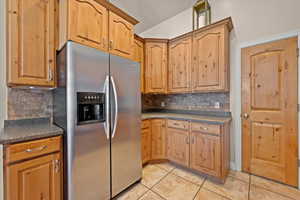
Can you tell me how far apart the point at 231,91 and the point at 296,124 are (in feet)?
3.04

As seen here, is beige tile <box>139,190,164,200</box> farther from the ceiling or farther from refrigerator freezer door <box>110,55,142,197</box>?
the ceiling

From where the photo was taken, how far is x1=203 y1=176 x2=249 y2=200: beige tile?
185 centimetres

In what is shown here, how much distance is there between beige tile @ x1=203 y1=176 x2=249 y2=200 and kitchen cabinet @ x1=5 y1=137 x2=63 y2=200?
6.16 feet

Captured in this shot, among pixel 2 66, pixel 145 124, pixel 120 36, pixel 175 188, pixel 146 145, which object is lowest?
pixel 175 188

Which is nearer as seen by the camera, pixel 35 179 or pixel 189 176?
pixel 35 179

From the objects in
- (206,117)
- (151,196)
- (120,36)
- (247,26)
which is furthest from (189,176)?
(247,26)

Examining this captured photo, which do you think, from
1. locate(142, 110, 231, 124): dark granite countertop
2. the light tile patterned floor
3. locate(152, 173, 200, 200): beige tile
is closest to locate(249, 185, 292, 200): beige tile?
the light tile patterned floor

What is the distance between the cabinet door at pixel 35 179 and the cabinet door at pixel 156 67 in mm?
2055

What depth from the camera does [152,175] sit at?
2355 millimetres

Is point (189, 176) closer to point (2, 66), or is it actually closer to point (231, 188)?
point (231, 188)

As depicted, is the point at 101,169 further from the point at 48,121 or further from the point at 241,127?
the point at 241,127

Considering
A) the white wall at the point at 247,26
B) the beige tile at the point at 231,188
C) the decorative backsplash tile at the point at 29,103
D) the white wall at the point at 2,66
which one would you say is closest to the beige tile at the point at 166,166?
the beige tile at the point at 231,188

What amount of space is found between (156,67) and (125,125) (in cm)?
161

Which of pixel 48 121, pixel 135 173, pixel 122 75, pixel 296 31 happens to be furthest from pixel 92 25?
pixel 296 31
